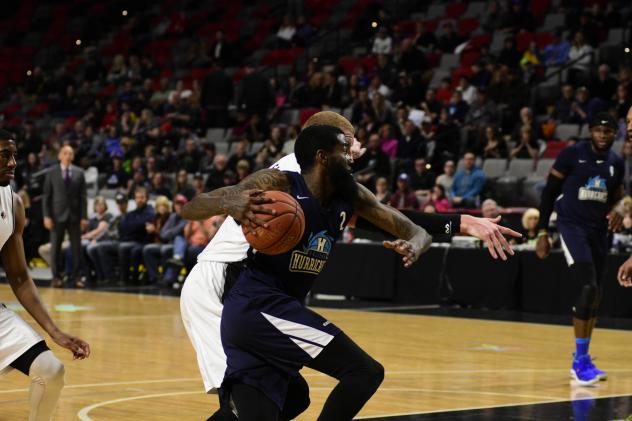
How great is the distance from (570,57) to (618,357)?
9191 mm

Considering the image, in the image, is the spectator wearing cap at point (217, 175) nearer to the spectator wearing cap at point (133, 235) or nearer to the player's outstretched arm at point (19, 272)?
the spectator wearing cap at point (133, 235)

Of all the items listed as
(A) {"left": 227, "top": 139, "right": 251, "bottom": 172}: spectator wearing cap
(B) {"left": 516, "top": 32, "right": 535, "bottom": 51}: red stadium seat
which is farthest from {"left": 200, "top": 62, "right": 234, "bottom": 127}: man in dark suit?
(B) {"left": 516, "top": 32, "right": 535, "bottom": 51}: red stadium seat

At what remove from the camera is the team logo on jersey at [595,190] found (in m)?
8.73

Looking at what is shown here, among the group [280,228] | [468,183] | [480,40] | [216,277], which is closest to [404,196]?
[468,183]

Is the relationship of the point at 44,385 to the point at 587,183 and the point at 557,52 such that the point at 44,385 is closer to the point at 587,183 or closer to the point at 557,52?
the point at 587,183

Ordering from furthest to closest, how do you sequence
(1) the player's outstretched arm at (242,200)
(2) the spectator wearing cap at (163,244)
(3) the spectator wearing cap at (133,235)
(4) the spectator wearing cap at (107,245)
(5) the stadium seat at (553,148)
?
(4) the spectator wearing cap at (107,245) → (3) the spectator wearing cap at (133,235) → (2) the spectator wearing cap at (163,244) → (5) the stadium seat at (553,148) → (1) the player's outstretched arm at (242,200)

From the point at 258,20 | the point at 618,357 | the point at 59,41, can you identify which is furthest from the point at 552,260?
the point at 59,41

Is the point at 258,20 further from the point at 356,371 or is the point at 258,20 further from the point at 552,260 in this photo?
the point at 356,371

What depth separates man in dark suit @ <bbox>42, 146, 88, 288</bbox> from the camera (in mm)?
16484

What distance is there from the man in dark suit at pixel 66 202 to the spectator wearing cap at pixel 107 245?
112 centimetres

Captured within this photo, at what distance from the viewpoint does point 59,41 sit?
1172 inches

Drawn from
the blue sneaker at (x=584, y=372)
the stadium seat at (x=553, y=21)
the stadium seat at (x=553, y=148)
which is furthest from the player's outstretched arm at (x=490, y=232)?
the stadium seat at (x=553, y=21)

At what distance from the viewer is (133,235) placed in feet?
57.8

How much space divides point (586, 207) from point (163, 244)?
31.4 feet
